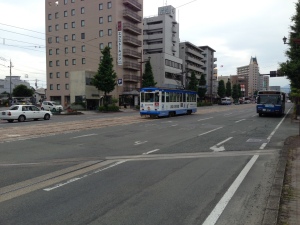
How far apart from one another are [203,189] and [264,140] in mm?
8535

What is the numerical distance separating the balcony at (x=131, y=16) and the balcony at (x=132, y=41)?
447 centimetres

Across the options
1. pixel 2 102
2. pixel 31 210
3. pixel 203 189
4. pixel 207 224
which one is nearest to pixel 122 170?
pixel 203 189

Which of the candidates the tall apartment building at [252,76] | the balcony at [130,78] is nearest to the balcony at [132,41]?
the balcony at [130,78]

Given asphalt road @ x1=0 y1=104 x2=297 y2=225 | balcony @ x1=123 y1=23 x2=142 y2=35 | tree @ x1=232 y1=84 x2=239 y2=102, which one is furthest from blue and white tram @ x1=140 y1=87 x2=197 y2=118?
tree @ x1=232 y1=84 x2=239 y2=102

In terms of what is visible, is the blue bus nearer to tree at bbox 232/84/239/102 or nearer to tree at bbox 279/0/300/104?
tree at bbox 279/0/300/104

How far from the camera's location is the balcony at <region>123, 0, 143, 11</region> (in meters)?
64.4

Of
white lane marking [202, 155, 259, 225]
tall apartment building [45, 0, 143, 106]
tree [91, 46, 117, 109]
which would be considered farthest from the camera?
tall apartment building [45, 0, 143, 106]

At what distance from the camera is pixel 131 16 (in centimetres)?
6512

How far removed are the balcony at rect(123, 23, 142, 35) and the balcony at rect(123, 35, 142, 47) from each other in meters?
1.66

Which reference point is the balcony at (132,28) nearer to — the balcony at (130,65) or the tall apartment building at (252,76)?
the balcony at (130,65)

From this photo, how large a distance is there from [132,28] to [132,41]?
2.81 m

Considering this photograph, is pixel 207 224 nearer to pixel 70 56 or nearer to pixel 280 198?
pixel 280 198

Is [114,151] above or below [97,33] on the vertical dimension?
below

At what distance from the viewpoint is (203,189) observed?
618cm
